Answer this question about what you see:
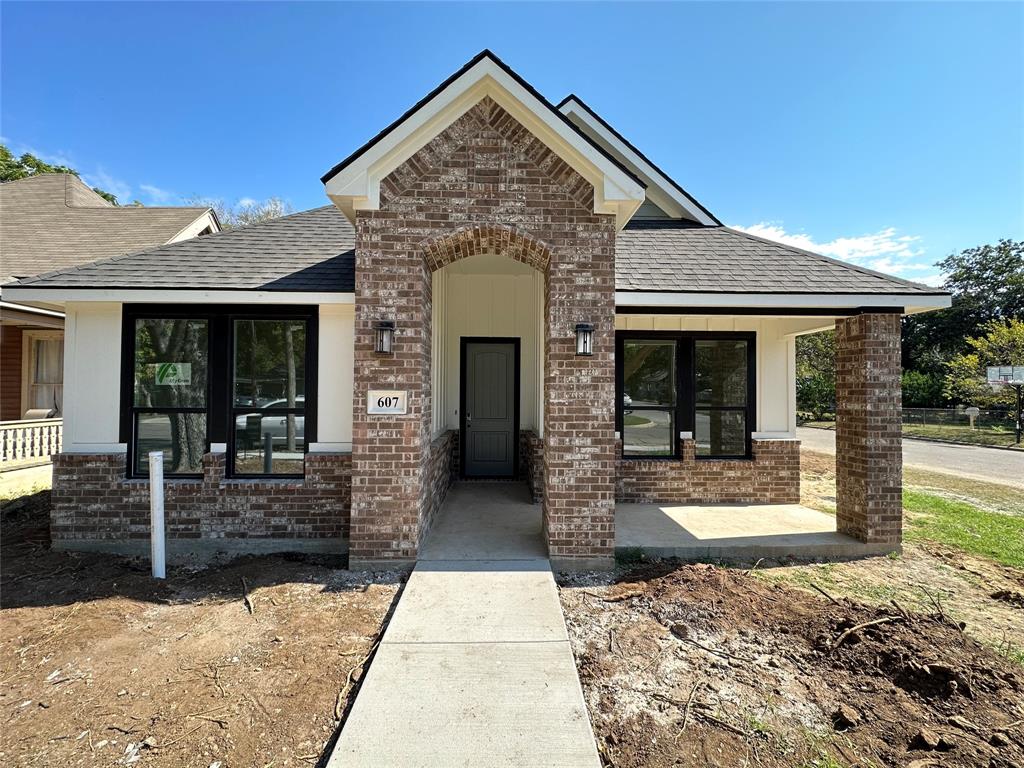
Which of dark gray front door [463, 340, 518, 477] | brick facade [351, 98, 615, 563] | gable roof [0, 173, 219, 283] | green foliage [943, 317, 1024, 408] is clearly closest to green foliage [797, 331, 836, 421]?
green foliage [943, 317, 1024, 408]

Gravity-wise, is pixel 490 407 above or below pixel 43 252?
below

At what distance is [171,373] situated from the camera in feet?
18.2

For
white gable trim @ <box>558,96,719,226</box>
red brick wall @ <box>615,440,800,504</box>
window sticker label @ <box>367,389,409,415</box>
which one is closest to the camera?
window sticker label @ <box>367,389,409,415</box>

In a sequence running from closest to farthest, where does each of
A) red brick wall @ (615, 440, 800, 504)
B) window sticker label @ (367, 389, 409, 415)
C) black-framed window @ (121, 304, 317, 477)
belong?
window sticker label @ (367, 389, 409, 415)
black-framed window @ (121, 304, 317, 477)
red brick wall @ (615, 440, 800, 504)

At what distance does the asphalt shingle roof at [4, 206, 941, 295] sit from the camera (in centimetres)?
540

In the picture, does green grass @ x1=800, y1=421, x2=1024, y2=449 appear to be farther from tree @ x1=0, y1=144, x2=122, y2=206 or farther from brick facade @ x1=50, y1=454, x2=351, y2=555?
tree @ x1=0, y1=144, x2=122, y2=206

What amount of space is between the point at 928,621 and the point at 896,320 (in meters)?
3.42

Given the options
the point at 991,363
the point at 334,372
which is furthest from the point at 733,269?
the point at 991,363

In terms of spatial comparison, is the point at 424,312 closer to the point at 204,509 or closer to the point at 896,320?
the point at 204,509

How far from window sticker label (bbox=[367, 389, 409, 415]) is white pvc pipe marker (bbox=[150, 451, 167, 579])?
7.22 ft

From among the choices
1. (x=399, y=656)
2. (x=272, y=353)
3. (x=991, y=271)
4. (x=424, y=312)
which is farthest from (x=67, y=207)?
(x=991, y=271)

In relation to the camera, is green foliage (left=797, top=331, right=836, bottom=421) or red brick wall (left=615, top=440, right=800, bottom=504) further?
green foliage (left=797, top=331, right=836, bottom=421)

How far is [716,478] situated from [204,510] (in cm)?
721

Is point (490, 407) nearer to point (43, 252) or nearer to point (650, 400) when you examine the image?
point (650, 400)
